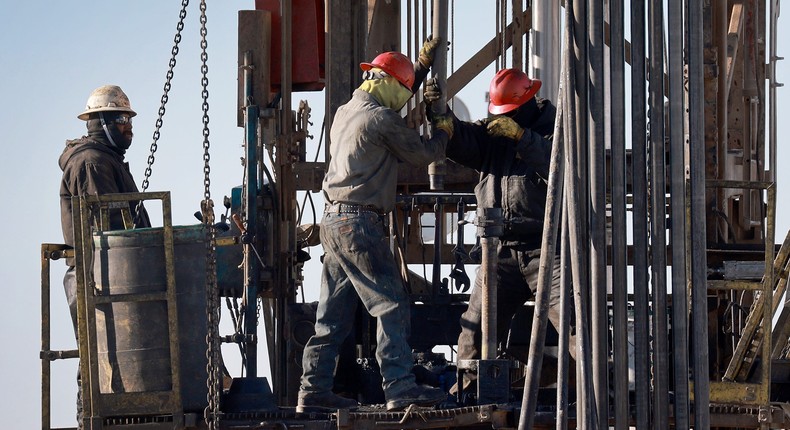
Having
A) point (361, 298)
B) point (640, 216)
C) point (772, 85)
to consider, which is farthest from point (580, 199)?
point (772, 85)

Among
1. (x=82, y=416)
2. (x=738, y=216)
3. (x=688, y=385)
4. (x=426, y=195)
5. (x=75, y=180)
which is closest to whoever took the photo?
(x=688, y=385)

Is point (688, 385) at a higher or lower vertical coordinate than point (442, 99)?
lower

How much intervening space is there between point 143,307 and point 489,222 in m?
2.21

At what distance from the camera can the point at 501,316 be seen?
421 inches

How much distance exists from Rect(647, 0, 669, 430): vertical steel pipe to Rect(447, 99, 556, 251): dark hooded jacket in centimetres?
132

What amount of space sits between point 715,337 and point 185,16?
4.59 metres

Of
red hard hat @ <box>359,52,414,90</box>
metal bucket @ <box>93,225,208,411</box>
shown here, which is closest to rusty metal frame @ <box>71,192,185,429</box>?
metal bucket @ <box>93,225,208,411</box>

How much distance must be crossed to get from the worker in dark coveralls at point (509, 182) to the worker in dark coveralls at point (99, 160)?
2339 mm

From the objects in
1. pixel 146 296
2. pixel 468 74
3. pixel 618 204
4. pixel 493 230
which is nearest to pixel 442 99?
pixel 493 230

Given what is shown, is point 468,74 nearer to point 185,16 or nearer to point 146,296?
point 185,16

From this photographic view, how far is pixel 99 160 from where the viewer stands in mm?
10617

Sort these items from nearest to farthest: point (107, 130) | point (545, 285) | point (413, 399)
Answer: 1. point (545, 285)
2. point (413, 399)
3. point (107, 130)

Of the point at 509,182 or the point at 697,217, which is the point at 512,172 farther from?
the point at 697,217

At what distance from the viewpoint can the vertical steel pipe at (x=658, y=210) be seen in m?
8.99
